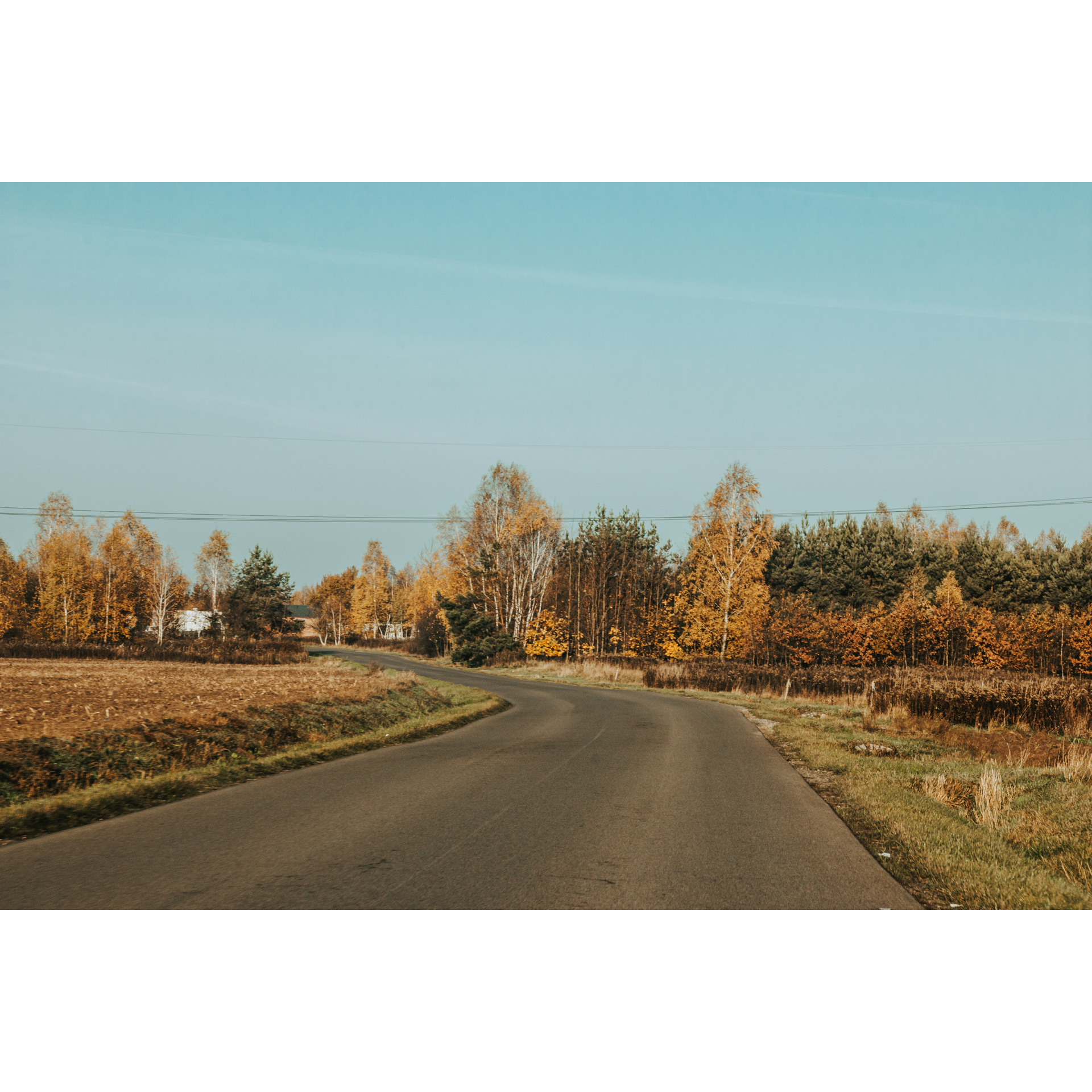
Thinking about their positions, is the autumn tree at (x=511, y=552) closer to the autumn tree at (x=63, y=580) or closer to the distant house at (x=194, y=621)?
the autumn tree at (x=63, y=580)

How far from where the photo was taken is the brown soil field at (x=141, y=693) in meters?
13.3

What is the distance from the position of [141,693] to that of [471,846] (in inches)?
599

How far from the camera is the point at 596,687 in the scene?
39.8m

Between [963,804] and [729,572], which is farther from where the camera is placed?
[729,572]

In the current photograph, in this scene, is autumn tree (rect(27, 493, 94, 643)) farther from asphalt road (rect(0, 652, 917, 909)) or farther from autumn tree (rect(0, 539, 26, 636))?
asphalt road (rect(0, 652, 917, 909))

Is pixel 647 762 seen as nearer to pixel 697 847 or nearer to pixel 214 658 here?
pixel 697 847

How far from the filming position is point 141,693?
19719 mm

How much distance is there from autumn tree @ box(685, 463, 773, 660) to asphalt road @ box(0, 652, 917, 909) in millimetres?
37259

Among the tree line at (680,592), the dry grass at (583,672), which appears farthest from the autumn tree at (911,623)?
the dry grass at (583,672)

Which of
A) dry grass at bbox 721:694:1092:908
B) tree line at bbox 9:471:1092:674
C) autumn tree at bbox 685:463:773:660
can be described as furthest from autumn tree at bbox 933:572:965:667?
dry grass at bbox 721:694:1092:908

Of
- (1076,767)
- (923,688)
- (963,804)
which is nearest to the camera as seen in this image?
(963,804)

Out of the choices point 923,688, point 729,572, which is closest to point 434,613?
point 729,572

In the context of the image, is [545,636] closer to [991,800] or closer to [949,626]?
[949,626]

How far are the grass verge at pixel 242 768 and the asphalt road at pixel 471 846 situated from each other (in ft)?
1.37
